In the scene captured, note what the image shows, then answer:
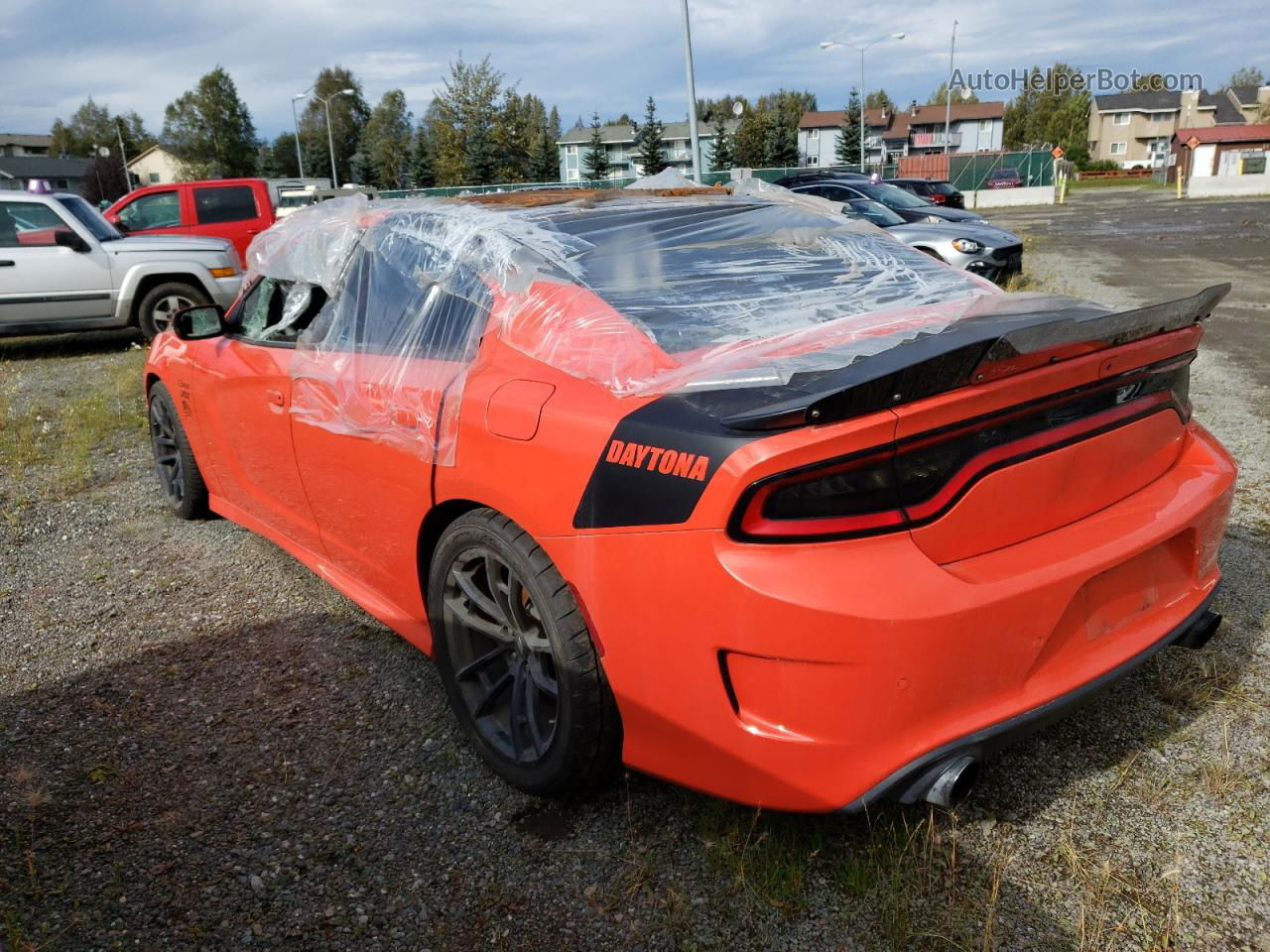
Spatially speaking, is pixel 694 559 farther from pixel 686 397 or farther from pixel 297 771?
pixel 297 771

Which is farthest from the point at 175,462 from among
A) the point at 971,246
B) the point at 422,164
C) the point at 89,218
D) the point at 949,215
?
the point at 422,164

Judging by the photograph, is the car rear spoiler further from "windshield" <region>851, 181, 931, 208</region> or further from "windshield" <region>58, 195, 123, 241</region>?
"windshield" <region>851, 181, 931, 208</region>

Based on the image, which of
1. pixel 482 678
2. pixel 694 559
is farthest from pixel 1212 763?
pixel 482 678

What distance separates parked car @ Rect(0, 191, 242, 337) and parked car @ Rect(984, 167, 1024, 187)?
144 feet

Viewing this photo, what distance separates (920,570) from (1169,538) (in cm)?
84

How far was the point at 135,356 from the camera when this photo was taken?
10.6 metres

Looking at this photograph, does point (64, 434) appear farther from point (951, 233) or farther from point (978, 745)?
point (951, 233)

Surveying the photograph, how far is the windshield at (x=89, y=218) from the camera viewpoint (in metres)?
10.4

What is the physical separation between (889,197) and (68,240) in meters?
10.8

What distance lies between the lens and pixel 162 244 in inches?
411

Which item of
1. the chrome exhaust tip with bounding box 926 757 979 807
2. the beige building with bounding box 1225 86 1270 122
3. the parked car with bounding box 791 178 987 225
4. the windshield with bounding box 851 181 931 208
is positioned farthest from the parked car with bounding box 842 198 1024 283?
the beige building with bounding box 1225 86 1270 122

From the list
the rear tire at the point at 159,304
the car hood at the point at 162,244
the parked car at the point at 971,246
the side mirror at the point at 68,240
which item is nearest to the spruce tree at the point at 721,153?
the parked car at the point at 971,246

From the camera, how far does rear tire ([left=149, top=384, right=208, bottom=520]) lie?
455 centimetres

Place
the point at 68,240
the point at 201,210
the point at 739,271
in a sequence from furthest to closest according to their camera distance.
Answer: the point at 201,210 < the point at 68,240 < the point at 739,271
